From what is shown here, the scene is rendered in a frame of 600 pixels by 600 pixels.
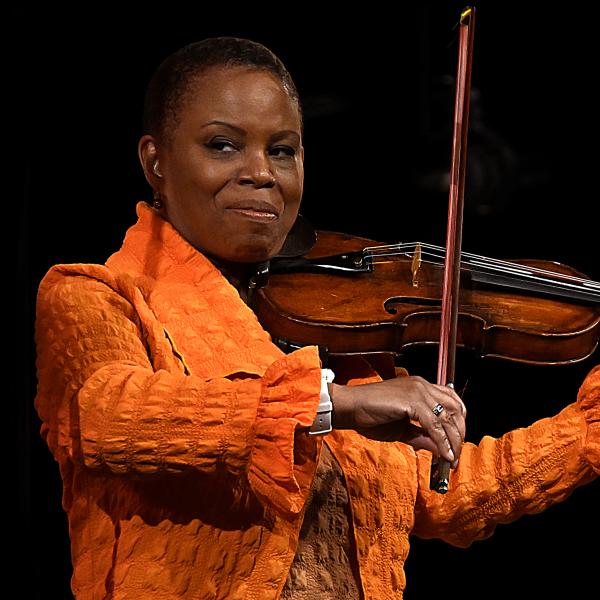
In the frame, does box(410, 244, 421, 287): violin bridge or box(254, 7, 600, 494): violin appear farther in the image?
box(410, 244, 421, 287): violin bridge

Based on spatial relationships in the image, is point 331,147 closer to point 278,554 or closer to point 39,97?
point 39,97

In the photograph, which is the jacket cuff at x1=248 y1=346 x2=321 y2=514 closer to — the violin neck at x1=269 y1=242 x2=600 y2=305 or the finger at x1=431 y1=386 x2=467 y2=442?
the finger at x1=431 y1=386 x2=467 y2=442

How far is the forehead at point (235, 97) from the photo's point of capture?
163 centimetres

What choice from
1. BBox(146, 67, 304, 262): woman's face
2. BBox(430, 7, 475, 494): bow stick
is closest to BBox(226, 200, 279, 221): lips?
BBox(146, 67, 304, 262): woman's face

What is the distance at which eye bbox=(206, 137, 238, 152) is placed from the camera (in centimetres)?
164

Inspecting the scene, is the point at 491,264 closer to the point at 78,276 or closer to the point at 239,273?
the point at 239,273

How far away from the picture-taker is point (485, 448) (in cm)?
186

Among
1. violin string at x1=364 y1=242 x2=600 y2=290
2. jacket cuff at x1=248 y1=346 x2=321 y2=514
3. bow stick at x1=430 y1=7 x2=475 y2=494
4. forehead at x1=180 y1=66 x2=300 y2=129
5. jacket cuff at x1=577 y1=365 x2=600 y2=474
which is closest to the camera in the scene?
jacket cuff at x1=248 y1=346 x2=321 y2=514

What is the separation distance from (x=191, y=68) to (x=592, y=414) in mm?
737

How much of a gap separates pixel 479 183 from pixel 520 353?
1.67ft

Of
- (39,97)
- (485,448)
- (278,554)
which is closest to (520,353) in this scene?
(485,448)

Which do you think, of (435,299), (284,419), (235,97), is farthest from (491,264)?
(284,419)

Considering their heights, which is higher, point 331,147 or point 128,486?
point 331,147

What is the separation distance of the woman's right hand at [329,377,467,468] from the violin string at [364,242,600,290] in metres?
0.50
